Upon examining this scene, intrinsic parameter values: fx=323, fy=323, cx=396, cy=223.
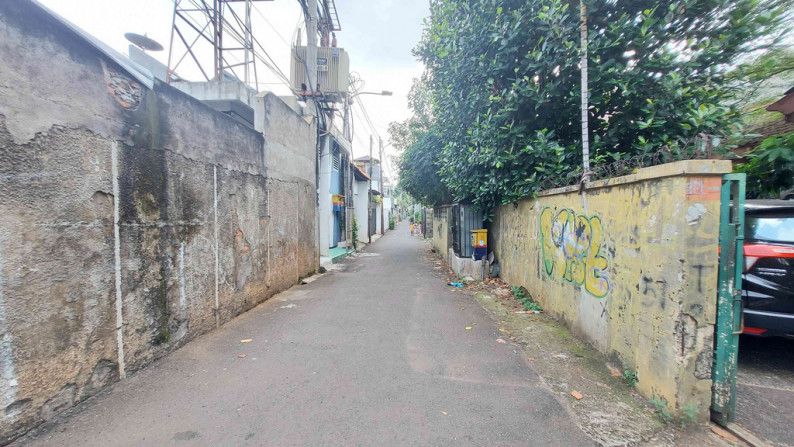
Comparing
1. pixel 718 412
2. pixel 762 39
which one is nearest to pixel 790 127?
pixel 762 39

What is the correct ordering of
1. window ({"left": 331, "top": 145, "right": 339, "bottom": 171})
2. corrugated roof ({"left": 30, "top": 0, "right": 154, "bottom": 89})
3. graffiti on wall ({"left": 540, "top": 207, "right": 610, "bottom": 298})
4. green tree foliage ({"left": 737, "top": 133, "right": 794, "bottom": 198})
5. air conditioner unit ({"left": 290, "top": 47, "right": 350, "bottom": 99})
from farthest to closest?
window ({"left": 331, "top": 145, "right": 339, "bottom": 171}), air conditioner unit ({"left": 290, "top": 47, "right": 350, "bottom": 99}), green tree foliage ({"left": 737, "top": 133, "right": 794, "bottom": 198}), graffiti on wall ({"left": 540, "top": 207, "right": 610, "bottom": 298}), corrugated roof ({"left": 30, "top": 0, "right": 154, "bottom": 89})

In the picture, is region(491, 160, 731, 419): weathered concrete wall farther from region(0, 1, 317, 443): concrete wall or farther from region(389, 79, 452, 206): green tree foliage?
region(389, 79, 452, 206): green tree foliage

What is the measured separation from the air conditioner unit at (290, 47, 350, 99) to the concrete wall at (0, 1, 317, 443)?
6.77 metres

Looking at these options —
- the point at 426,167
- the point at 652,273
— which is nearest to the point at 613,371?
the point at 652,273

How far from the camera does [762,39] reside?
495cm

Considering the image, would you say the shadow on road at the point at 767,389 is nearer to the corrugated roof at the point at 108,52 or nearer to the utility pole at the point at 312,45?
the corrugated roof at the point at 108,52

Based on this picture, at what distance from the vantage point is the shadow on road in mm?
2428

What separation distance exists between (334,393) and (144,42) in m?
10.8

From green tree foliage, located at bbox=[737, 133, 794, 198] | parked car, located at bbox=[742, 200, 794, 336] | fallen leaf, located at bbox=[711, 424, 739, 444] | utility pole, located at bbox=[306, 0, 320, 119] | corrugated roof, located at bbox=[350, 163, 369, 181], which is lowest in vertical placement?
fallen leaf, located at bbox=[711, 424, 739, 444]

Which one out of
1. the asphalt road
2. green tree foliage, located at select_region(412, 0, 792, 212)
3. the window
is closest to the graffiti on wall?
green tree foliage, located at select_region(412, 0, 792, 212)

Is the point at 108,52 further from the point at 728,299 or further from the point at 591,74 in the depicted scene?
the point at 591,74

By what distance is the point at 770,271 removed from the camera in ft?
10.5

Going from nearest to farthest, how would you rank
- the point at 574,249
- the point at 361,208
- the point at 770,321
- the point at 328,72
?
the point at 770,321 → the point at 574,249 → the point at 328,72 → the point at 361,208

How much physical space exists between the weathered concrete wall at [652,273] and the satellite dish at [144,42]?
11.0 m
